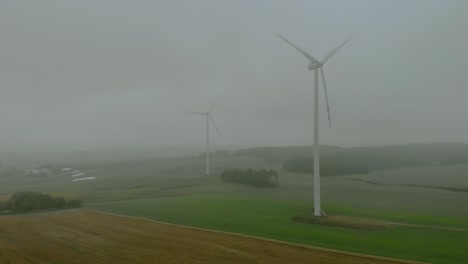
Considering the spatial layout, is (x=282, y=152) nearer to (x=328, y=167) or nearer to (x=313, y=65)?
(x=328, y=167)

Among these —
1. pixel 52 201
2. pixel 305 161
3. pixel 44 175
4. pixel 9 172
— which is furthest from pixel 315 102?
pixel 9 172

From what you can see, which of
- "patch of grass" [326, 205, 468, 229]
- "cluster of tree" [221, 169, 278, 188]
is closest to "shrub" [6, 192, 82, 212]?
"patch of grass" [326, 205, 468, 229]

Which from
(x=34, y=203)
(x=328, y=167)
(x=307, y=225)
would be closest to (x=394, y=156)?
(x=328, y=167)

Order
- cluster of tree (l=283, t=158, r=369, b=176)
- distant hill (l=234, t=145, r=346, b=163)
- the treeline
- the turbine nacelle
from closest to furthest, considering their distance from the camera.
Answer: the turbine nacelle → the treeline → cluster of tree (l=283, t=158, r=369, b=176) → distant hill (l=234, t=145, r=346, b=163)

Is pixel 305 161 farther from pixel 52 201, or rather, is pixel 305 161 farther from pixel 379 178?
pixel 52 201

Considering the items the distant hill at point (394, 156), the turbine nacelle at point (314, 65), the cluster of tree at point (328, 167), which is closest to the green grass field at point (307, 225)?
the turbine nacelle at point (314, 65)

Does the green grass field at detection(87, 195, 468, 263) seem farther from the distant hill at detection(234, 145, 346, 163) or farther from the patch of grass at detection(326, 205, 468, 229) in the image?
the distant hill at detection(234, 145, 346, 163)

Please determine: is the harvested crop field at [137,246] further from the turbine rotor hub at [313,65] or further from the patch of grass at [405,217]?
the turbine rotor hub at [313,65]
